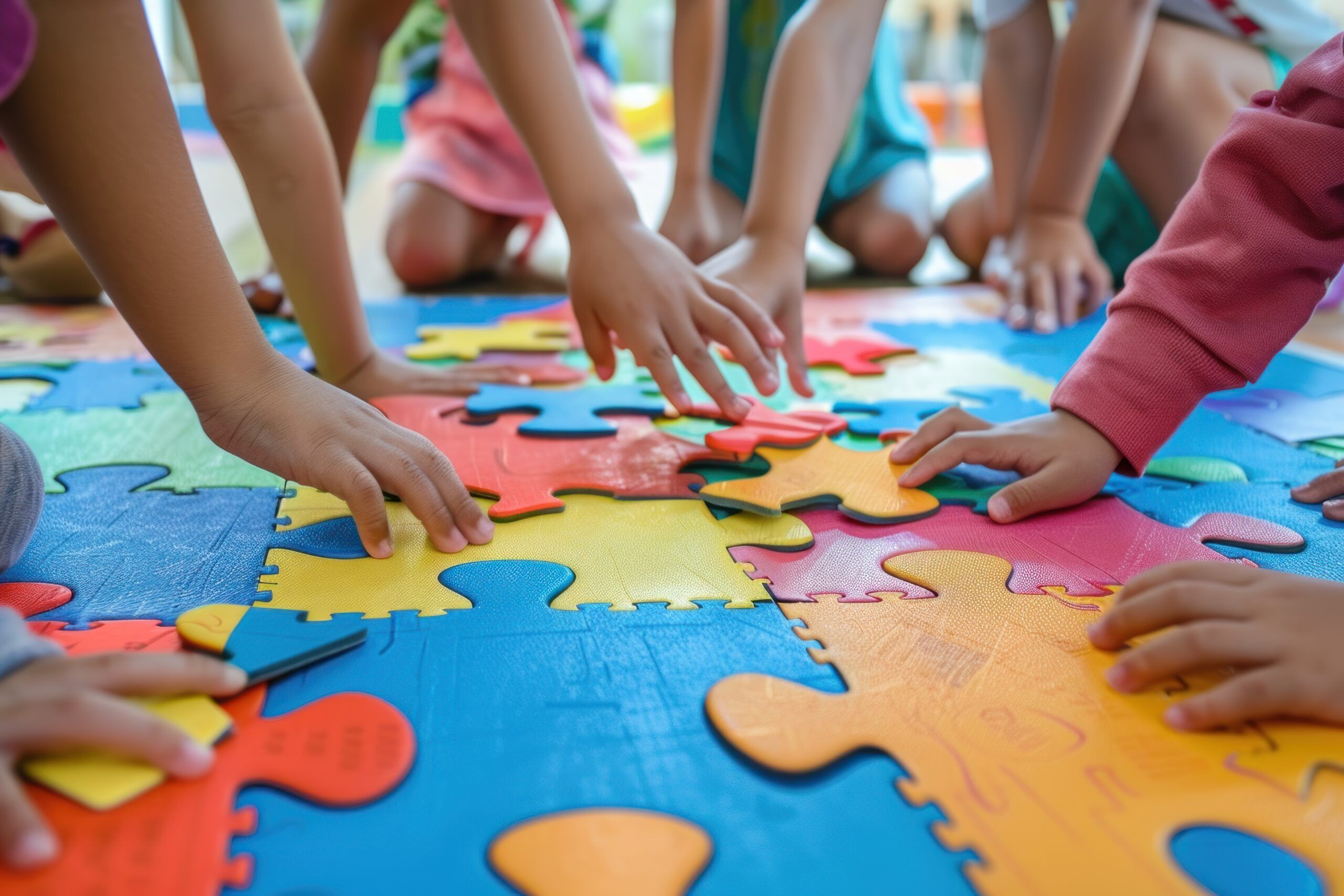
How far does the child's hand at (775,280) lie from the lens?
1.07m

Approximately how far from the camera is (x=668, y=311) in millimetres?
937

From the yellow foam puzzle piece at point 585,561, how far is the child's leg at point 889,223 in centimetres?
138

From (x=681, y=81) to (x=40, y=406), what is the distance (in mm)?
1197

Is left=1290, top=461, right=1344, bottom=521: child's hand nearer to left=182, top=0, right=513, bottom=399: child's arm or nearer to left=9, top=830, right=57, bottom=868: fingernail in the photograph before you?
left=182, top=0, right=513, bottom=399: child's arm

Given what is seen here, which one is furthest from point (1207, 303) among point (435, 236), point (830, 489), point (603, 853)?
point (435, 236)

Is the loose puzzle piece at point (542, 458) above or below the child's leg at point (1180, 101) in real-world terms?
below

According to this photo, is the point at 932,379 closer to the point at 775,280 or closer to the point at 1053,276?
the point at 775,280

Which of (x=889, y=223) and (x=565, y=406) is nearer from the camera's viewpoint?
(x=565, y=406)

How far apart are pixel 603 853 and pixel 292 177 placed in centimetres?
87

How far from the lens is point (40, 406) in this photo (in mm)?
1146

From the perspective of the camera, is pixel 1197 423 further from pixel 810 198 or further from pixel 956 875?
pixel 956 875

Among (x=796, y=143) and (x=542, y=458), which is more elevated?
(x=796, y=143)

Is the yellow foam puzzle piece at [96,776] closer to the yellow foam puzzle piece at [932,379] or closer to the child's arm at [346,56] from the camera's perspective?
the yellow foam puzzle piece at [932,379]

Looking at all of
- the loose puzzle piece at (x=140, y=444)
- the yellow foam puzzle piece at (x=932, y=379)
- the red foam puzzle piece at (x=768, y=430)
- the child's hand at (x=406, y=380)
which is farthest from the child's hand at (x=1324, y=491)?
the loose puzzle piece at (x=140, y=444)
